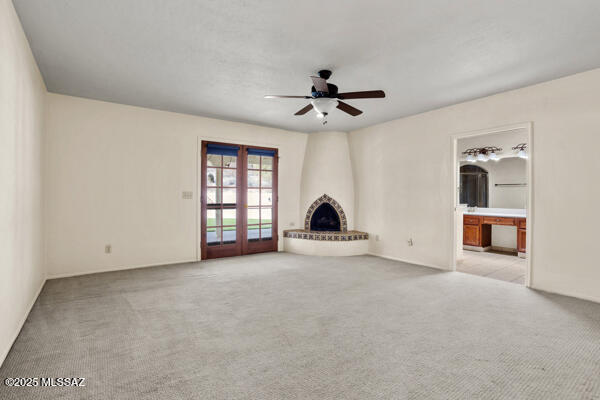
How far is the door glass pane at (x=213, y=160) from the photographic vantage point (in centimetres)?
550

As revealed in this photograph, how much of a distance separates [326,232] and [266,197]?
1461 mm

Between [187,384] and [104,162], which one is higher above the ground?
[104,162]

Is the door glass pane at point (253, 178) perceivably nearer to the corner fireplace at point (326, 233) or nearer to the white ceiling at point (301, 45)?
the corner fireplace at point (326, 233)

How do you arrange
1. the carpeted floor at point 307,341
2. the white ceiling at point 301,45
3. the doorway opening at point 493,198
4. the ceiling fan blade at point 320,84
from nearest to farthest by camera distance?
the carpeted floor at point 307,341 < the white ceiling at point 301,45 < the ceiling fan blade at point 320,84 < the doorway opening at point 493,198

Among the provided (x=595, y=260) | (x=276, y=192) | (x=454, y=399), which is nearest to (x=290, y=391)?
(x=454, y=399)

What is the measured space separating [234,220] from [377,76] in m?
3.68

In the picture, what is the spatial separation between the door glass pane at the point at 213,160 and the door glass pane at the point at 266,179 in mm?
934

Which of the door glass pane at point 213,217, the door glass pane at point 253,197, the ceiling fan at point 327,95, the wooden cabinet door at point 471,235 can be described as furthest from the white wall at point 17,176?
the wooden cabinet door at point 471,235

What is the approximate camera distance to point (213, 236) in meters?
5.55

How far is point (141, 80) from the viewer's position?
12.1ft

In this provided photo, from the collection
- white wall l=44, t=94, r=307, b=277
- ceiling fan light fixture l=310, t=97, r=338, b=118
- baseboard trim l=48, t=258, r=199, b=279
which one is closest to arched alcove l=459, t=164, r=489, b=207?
ceiling fan light fixture l=310, t=97, r=338, b=118

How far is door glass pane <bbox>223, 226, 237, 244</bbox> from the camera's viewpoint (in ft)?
18.6

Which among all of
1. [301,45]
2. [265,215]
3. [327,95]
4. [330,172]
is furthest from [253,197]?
[301,45]

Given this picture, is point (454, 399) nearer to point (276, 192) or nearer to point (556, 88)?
point (556, 88)
